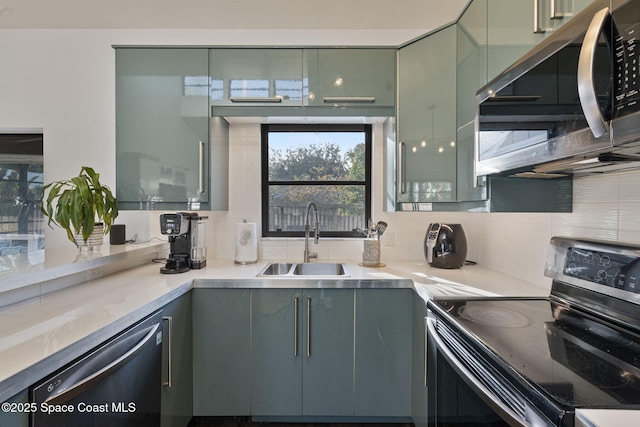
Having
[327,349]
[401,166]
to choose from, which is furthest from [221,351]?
[401,166]

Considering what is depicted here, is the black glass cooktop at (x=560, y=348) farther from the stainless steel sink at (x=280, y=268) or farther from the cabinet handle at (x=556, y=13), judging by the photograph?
the stainless steel sink at (x=280, y=268)

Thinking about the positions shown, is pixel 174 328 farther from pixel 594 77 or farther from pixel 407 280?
pixel 594 77

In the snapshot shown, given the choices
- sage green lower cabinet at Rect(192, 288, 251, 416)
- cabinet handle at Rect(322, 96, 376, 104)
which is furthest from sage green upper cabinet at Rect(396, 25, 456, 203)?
sage green lower cabinet at Rect(192, 288, 251, 416)

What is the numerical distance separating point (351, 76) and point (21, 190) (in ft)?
8.11

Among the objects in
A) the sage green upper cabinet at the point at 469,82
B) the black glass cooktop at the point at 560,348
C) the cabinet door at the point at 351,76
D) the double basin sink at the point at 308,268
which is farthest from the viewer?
the double basin sink at the point at 308,268

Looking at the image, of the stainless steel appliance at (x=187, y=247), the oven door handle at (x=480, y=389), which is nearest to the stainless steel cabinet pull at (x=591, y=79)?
the oven door handle at (x=480, y=389)

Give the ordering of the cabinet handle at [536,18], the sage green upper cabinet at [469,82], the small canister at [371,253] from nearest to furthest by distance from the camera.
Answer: the cabinet handle at [536,18] < the sage green upper cabinet at [469,82] < the small canister at [371,253]

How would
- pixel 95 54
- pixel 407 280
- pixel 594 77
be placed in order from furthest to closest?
pixel 95 54
pixel 407 280
pixel 594 77

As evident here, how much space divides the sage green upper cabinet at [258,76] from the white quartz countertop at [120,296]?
1.08 m

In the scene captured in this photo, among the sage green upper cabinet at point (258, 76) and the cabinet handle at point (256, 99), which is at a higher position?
the sage green upper cabinet at point (258, 76)

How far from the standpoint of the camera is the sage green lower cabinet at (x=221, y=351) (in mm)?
1673

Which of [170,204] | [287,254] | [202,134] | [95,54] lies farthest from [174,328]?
[95,54]

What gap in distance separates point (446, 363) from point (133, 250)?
1780 millimetres

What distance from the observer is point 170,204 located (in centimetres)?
194
